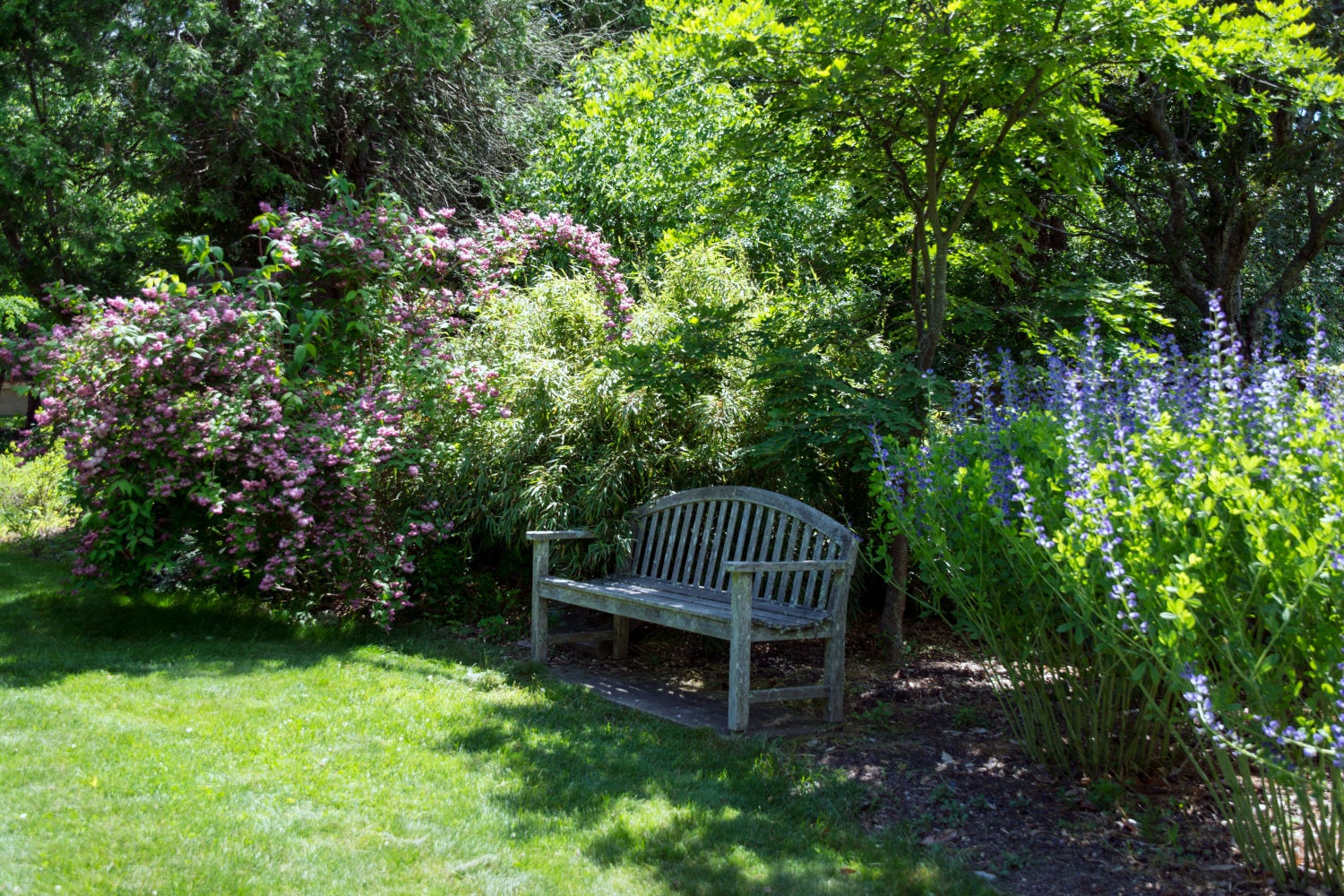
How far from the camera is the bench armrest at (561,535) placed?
595cm

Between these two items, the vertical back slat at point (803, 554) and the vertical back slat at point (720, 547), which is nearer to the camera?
the vertical back slat at point (803, 554)

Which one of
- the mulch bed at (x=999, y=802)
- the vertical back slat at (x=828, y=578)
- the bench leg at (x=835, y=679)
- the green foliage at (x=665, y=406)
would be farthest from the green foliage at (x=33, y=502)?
the bench leg at (x=835, y=679)

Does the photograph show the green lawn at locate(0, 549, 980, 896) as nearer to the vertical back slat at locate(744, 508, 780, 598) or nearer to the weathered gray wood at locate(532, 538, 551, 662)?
the weathered gray wood at locate(532, 538, 551, 662)

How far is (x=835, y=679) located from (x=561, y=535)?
189 centimetres

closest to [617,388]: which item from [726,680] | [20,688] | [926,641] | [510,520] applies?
[510,520]

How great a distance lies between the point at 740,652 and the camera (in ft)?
15.3

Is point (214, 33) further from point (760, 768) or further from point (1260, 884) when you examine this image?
point (1260, 884)

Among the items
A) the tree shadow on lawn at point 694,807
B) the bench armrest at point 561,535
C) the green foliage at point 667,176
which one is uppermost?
the green foliage at point 667,176

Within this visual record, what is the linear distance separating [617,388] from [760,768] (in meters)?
3.05

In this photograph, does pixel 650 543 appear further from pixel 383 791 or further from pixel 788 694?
pixel 383 791

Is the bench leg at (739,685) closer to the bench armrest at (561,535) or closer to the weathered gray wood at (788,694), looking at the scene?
the weathered gray wood at (788,694)

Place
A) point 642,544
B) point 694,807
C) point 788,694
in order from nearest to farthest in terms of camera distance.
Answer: point 694,807 → point 788,694 → point 642,544

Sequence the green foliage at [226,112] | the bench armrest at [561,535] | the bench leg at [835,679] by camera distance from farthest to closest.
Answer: the green foliage at [226,112], the bench armrest at [561,535], the bench leg at [835,679]

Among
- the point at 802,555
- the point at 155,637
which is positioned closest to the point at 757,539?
the point at 802,555
